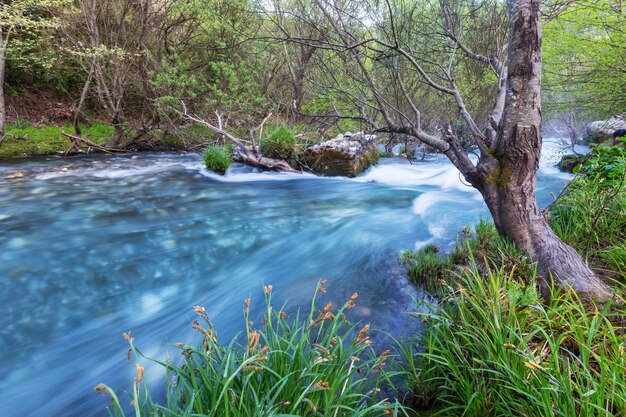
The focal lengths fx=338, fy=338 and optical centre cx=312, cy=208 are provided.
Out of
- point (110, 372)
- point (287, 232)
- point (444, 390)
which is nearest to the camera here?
point (444, 390)

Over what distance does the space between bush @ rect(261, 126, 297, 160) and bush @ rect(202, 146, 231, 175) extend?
1.29m

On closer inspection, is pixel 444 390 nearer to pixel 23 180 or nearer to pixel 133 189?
pixel 133 189

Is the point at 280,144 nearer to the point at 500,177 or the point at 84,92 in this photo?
the point at 84,92

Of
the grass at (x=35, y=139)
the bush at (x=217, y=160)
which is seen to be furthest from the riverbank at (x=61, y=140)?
the bush at (x=217, y=160)

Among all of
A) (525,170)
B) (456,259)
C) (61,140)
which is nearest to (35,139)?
(61,140)

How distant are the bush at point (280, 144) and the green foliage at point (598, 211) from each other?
7.05 meters

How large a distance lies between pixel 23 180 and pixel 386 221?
27.4 ft

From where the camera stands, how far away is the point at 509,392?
1.75m

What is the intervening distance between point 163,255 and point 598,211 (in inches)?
195

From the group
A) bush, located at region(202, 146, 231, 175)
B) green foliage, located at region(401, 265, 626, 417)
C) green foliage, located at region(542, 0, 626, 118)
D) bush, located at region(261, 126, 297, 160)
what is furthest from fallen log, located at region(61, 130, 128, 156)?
green foliage, located at region(542, 0, 626, 118)

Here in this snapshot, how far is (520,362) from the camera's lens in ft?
5.83

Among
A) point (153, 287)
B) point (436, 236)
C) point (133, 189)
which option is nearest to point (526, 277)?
point (436, 236)

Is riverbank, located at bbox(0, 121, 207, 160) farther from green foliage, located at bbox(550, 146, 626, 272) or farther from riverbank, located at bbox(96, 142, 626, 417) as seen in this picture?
riverbank, located at bbox(96, 142, 626, 417)

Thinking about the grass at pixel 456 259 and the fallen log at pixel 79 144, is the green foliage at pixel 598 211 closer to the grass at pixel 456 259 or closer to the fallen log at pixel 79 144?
the grass at pixel 456 259
